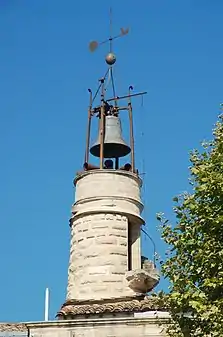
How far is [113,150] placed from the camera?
3381 cm

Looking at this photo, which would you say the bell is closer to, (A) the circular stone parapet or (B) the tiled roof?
(A) the circular stone parapet

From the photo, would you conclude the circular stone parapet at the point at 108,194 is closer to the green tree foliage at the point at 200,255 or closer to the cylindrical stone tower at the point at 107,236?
the cylindrical stone tower at the point at 107,236

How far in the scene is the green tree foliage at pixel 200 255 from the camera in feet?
58.9

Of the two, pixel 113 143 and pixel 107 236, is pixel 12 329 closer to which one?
pixel 107 236

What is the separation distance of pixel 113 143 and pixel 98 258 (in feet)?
17.8

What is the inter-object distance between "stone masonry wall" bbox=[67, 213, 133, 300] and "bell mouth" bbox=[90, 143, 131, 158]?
11.7 ft

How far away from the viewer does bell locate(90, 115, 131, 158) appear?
33312 millimetres

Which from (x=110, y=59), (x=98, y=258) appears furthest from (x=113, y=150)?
(x=98, y=258)

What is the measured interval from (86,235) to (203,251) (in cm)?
1277

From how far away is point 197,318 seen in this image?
18469 millimetres

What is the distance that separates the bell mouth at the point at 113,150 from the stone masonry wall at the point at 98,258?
3.55 meters

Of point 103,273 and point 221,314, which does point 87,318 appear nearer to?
point 103,273

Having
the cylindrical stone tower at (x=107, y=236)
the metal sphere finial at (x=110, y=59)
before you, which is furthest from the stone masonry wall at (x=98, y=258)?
the metal sphere finial at (x=110, y=59)

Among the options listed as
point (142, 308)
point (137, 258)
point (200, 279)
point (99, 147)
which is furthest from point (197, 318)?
point (99, 147)
